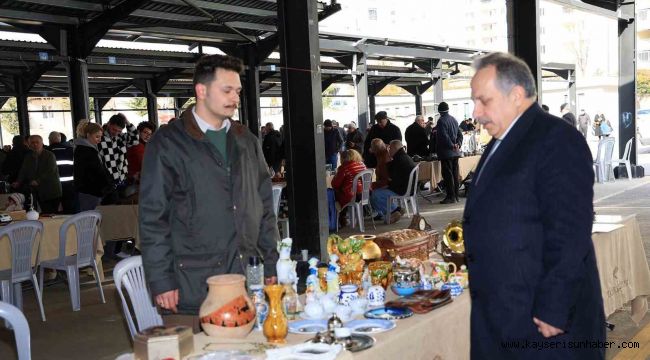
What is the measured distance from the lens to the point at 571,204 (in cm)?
174

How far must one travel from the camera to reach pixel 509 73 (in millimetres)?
1871

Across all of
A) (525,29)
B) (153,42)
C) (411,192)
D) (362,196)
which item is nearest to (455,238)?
(525,29)

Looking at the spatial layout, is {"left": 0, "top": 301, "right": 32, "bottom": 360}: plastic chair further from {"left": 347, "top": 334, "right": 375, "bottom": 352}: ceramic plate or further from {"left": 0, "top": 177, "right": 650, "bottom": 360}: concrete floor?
{"left": 0, "top": 177, "right": 650, "bottom": 360}: concrete floor

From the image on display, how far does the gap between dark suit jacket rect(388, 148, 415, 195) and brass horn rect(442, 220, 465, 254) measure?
5.47 m

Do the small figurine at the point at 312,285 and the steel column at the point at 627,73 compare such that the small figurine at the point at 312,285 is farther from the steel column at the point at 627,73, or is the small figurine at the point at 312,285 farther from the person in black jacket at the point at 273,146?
the steel column at the point at 627,73

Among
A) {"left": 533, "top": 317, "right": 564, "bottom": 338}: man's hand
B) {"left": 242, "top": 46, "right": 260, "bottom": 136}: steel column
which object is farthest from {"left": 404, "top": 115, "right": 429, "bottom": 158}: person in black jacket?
{"left": 533, "top": 317, "right": 564, "bottom": 338}: man's hand

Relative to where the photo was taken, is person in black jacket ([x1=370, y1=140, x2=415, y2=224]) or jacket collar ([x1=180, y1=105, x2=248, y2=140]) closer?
jacket collar ([x1=180, y1=105, x2=248, y2=140])

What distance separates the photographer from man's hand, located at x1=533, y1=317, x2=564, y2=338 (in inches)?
70.2

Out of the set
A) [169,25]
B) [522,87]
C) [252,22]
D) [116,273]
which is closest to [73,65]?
[169,25]

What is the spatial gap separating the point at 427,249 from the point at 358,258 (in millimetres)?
867

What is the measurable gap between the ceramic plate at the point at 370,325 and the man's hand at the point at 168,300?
0.60 m

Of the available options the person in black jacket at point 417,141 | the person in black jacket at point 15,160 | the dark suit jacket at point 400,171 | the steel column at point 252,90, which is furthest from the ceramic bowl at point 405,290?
the steel column at point 252,90

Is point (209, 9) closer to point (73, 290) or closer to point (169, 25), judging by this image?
point (169, 25)

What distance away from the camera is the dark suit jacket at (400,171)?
29.2ft
